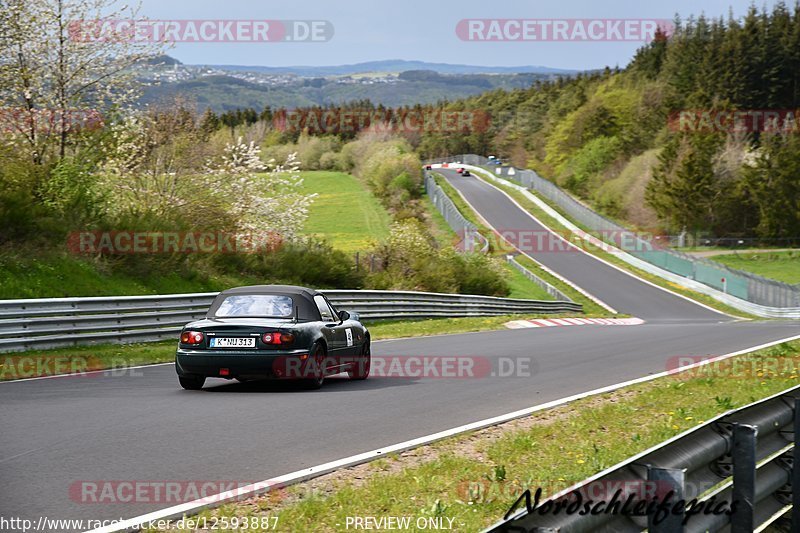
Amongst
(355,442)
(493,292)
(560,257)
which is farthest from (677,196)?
(355,442)

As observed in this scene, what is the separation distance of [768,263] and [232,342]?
235ft

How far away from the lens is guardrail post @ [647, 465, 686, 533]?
413cm

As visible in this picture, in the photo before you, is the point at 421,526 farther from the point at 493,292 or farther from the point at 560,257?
the point at 560,257

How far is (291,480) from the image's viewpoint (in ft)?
24.0

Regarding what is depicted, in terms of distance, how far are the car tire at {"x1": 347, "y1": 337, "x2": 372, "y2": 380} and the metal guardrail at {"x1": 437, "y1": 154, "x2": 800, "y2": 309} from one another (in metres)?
39.4

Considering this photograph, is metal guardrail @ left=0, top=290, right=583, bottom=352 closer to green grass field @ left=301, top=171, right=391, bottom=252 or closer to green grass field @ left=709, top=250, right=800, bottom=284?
green grass field @ left=301, top=171, right=391, bottom=252

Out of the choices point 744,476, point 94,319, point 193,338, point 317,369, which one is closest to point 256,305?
point 193,338

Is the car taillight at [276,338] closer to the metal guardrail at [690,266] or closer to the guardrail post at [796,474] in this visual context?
the guardrail post at [796,474]

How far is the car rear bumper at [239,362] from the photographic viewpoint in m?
12.6

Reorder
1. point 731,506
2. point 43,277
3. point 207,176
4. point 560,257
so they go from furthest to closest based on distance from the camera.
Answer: point 560,257, point 207,176, point 43,277, point 731,506

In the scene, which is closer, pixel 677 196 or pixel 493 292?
pixel 493 292

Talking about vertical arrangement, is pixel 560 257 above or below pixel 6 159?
below

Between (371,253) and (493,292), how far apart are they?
8565 millimetres

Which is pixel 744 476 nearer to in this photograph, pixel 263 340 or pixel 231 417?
pixel 231 417
